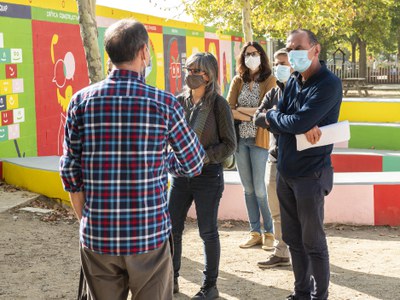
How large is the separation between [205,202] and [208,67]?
3.13 feet

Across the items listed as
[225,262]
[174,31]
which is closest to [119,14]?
[174,31]

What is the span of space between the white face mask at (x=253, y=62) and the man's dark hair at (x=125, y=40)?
10.8ft

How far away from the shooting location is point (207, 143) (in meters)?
4.84

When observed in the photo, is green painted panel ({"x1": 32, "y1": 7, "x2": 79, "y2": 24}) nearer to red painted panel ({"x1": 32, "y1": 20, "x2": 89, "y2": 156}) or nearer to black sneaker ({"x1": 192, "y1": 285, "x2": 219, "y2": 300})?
red painted panel ({"x1": 32, "y1": 20, "x2": 89, "y2": 156})

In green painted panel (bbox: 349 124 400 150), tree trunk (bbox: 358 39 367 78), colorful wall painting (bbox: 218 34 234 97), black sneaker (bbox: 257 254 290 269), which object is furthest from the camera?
tree trunk (bbox: 358 39 367 78)

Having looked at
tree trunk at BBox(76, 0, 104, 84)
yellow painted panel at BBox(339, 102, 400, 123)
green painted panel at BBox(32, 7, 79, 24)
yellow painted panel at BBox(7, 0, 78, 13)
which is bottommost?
yellow painted panel at BBox(339, 102, 400, 123)

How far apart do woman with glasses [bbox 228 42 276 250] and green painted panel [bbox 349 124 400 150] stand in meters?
7.42

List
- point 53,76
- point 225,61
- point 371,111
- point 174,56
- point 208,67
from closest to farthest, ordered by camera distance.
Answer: point 208,67 < point 53,76 < point 371,111 < point 174,56 < point 225,61

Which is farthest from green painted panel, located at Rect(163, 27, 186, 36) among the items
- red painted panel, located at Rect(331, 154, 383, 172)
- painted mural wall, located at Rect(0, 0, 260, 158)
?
red painted panel, located at Rect(331, 154, 383, 172)

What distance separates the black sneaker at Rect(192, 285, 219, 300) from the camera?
16.3ft

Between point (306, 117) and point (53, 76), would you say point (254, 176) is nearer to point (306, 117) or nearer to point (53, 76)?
point (306, 117)

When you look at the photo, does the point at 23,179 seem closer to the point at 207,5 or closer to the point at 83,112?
the point at 83,112

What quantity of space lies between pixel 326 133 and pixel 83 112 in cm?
189

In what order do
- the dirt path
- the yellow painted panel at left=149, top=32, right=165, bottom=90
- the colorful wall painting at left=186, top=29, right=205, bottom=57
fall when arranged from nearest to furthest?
the dirt path, the yellow painted panel at left=149, top=32, right=165, bottom=90, the colorful wall painting at left=186, top=29, right=205, bottom=57
